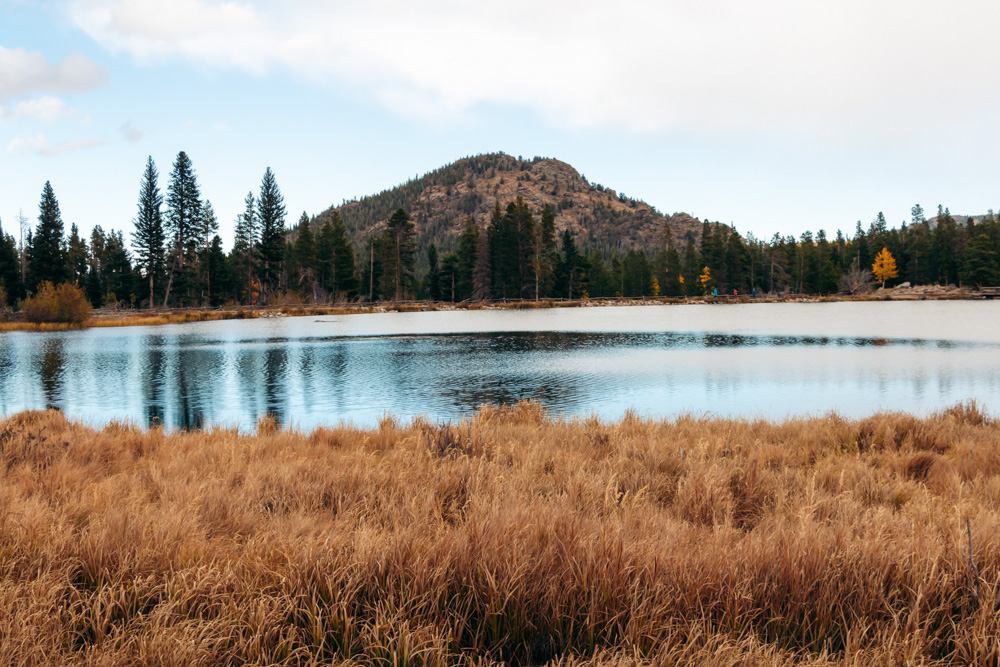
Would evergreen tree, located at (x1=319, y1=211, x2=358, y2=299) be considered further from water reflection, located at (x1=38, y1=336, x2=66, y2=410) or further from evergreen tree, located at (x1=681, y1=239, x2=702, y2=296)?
evergreen tree, located at (x1=681, y1=239, x2=702, y2=296)

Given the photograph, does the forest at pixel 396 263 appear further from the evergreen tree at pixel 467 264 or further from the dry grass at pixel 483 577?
the dry grass at pixel 483 577

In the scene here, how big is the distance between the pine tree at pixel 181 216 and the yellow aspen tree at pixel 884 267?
115 meters

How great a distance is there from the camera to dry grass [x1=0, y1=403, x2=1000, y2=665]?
255cm

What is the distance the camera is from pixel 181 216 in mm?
73625

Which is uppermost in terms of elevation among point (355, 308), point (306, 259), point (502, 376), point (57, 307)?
point (306, 259)

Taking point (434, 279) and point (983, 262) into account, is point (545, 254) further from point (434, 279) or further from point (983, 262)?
point (983, 262)

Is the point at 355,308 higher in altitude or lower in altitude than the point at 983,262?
lower

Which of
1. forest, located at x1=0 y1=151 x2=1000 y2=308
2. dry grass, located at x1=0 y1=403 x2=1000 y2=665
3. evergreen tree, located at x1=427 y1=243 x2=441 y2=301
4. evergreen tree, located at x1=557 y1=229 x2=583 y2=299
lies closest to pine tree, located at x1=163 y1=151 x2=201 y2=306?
forest, located at x1=0 y1=151 x2=1000 y2=308

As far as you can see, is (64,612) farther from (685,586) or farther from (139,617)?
(685,586)

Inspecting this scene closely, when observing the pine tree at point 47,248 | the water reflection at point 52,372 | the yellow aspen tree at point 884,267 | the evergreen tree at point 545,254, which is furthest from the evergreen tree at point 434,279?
the yellow aspen tree at point 884,267

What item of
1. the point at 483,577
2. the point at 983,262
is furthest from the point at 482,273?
the point at 483,577

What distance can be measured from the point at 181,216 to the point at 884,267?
117418 millimetres

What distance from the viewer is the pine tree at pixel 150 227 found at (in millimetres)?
70688

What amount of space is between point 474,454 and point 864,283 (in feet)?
388
